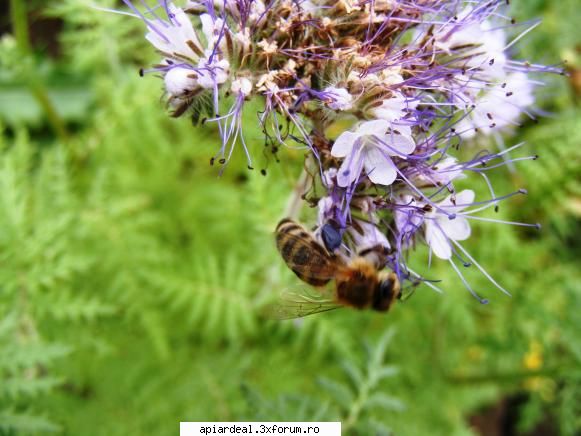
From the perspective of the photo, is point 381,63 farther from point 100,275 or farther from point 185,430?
point 100,275

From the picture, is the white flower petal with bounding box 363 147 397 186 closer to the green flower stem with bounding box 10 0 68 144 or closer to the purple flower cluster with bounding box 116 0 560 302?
the purple flower cluster with bounding box 116 0 560 302

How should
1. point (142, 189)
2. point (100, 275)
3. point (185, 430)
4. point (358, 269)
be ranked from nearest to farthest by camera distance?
point (358, 269) < point (185, 430) < point (100, 275) < point (142, 189)

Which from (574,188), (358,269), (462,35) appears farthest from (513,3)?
(358,269)

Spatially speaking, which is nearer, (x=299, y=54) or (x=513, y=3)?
(x=299, y=54)

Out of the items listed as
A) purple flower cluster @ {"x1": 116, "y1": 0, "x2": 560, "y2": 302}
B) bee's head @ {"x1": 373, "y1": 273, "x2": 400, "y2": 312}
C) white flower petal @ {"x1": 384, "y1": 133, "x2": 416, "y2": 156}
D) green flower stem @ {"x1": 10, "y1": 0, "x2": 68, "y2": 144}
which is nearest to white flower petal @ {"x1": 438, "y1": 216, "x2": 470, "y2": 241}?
purple flower cluster @ {"x1": 116, "y1": 0, "x2": 560, "y2": 302}

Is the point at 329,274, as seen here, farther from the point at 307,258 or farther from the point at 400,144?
the point at 400,144

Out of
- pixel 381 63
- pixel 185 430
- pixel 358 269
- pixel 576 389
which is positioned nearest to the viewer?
pixel 381 63
